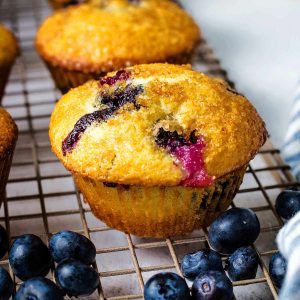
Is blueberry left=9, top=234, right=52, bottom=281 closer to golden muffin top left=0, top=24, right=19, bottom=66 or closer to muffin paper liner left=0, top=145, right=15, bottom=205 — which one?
muffin paper liner left=0, top=145, right=15, bottom=205

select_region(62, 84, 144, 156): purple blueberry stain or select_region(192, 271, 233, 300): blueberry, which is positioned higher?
select_region(62, 84, 144, 156): purple blueberry stain

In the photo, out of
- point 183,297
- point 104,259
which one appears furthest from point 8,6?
point 183,297

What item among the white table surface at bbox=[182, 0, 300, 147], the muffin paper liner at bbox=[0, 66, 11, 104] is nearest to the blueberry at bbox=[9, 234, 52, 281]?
the muffin paper liner at bbox=[0, 66, 11, 104]

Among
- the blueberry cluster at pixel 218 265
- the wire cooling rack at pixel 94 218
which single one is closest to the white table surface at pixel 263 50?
the wire cooling rack at pixel 94 218

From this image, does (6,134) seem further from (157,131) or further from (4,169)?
(157,131)

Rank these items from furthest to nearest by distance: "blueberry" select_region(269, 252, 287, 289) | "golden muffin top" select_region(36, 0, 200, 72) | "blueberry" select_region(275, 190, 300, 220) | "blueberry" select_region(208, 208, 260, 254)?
"golden muffin top" select_region(36, 0, 200, 72) < "blueberry" select_region(275, 190, 300, 220) < "blueberry" select_region(208, 208, 260, 254) < "blueberry" select_region(269, 252, 287, 289)

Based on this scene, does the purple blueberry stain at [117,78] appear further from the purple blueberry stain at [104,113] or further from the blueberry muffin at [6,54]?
the blueberry muffin at [6,54]

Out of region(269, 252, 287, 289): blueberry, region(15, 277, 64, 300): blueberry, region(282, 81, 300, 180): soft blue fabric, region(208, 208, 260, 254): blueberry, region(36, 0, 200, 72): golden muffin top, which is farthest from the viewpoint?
region(36, 0, 200, 72): golden muffin top

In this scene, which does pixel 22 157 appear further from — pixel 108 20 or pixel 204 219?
pixel 204 219
